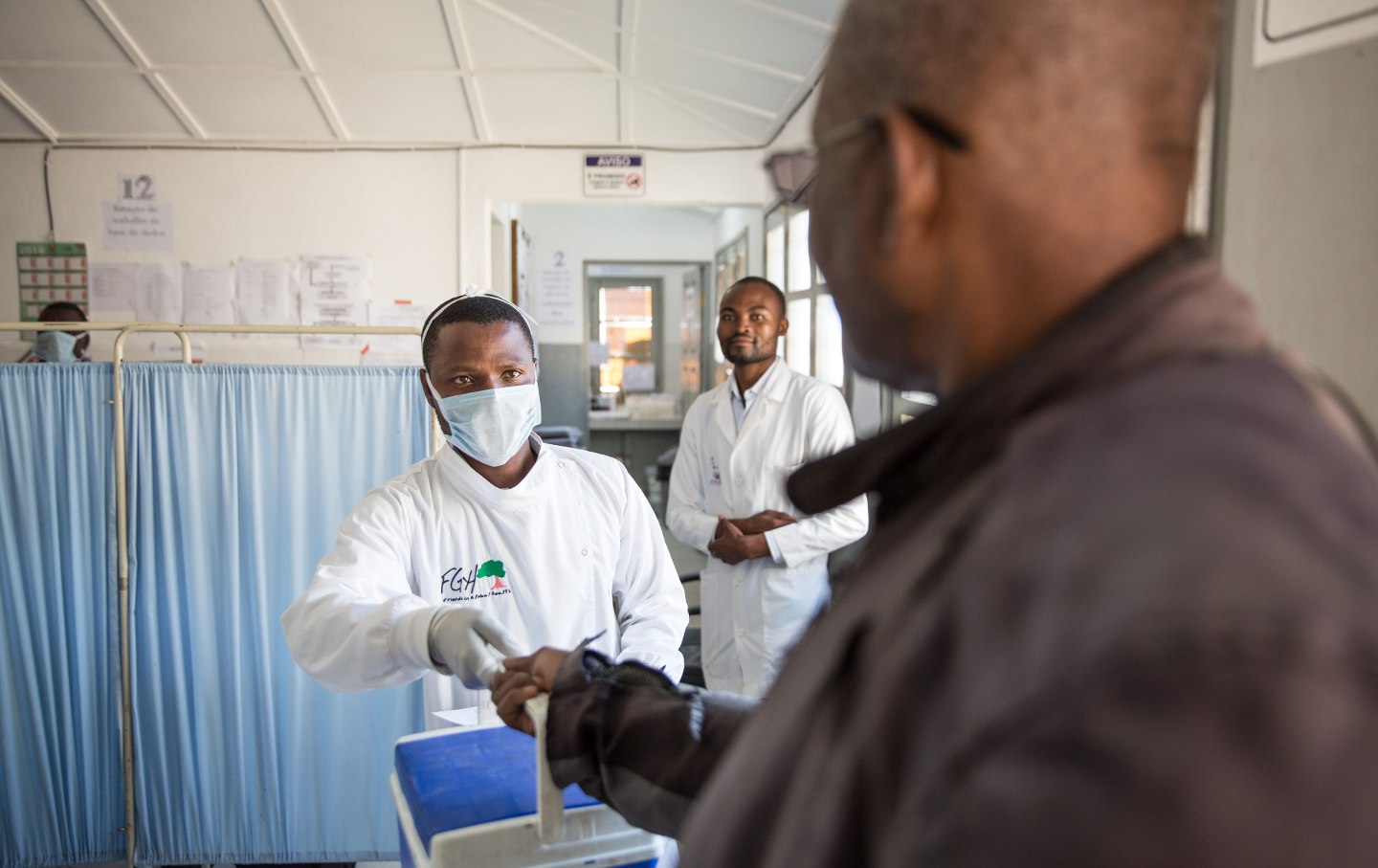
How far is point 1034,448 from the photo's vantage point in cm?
39

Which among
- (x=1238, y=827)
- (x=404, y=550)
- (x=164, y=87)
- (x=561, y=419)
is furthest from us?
(x=561, y=419)

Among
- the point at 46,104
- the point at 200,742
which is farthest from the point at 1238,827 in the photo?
the point at 46,104

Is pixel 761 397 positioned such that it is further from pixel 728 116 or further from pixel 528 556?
pixel 728 116

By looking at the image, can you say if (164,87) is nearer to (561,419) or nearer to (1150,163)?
(561,419)

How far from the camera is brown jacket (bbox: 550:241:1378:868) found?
30 cm

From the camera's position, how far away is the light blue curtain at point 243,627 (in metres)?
2.55

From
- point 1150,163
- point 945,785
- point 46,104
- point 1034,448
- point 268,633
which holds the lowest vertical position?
point 268,633

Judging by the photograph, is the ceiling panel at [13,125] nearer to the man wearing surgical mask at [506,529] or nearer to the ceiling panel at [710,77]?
the ceiling panel at [710,77]

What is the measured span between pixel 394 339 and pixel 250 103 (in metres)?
1.25

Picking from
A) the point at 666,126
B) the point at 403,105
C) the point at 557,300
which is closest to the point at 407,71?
the point at 403,105

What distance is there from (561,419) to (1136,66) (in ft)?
23.0

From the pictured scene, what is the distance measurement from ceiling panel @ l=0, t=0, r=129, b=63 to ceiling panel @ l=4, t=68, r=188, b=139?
4.1 inches

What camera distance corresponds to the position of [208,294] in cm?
421

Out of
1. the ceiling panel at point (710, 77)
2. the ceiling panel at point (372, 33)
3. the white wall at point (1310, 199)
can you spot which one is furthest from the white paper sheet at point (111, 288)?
the white wall at point (1310, 199)
